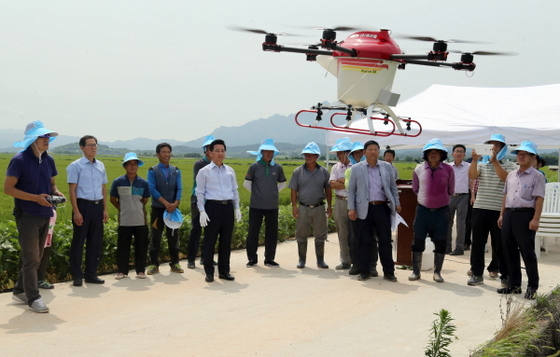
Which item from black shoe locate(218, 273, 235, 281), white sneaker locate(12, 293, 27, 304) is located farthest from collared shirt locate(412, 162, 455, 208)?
white sneaker locate(12, 293, 27, 304)

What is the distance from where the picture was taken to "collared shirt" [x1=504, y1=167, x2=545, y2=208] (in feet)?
20.6

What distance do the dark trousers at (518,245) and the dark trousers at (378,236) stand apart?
1317 millimetres

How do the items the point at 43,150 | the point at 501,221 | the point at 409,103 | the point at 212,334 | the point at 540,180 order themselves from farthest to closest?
the point at 409,103
the point at 501,221
the point at 540,180
the point at 43,150
the point at 212,334

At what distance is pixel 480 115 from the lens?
9.96 m

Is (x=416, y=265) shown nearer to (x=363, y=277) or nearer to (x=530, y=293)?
→ (x=363, y=277)

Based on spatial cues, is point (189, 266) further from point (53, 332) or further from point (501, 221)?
point (501, 221)

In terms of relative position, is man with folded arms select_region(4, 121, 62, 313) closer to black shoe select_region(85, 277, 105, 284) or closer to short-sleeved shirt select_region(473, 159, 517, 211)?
black shoe select_region(85, 277, 105, 284)

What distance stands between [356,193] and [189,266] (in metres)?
2.35

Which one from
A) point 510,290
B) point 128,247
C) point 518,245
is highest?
point 518,245

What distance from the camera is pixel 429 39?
755cm

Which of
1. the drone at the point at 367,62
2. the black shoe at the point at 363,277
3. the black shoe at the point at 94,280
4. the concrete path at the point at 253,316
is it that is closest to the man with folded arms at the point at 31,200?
the concrete path at the point at 253,316

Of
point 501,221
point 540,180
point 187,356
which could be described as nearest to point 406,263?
point 501,221

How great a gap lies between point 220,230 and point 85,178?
1.66m

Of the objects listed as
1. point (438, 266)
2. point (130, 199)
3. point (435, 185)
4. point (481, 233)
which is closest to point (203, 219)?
point (130, 199)
